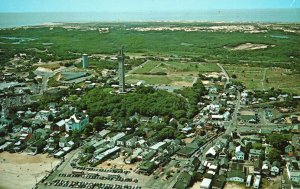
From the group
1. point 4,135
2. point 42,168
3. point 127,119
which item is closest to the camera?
point 42,168

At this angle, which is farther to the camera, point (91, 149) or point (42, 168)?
point (91, 149)

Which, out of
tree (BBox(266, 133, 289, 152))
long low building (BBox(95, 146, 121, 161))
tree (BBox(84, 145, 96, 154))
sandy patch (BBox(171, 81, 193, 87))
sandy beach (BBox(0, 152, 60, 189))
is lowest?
sandy beach (BBox(0, 152, 60, 189))

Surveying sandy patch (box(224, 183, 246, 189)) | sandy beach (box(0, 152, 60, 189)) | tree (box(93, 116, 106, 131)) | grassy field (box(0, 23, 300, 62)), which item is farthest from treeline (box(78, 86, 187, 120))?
grassy field (box(0, 23, 300, 62))

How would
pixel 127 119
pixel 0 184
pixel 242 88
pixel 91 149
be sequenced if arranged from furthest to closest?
pixel 242 88, pixel 127 119, pixel 91 149, pixel 0 184

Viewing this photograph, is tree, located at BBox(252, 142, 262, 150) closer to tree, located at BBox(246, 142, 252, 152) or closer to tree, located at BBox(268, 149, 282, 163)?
tree, located at BBox(246, 142, 252, 152)

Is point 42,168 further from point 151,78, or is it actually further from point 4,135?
point 151,78

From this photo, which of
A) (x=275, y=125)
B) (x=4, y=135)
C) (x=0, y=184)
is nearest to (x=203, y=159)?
(x=275, y=125)

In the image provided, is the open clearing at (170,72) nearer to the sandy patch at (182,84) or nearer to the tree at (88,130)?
the sandy patch at (182,84)
